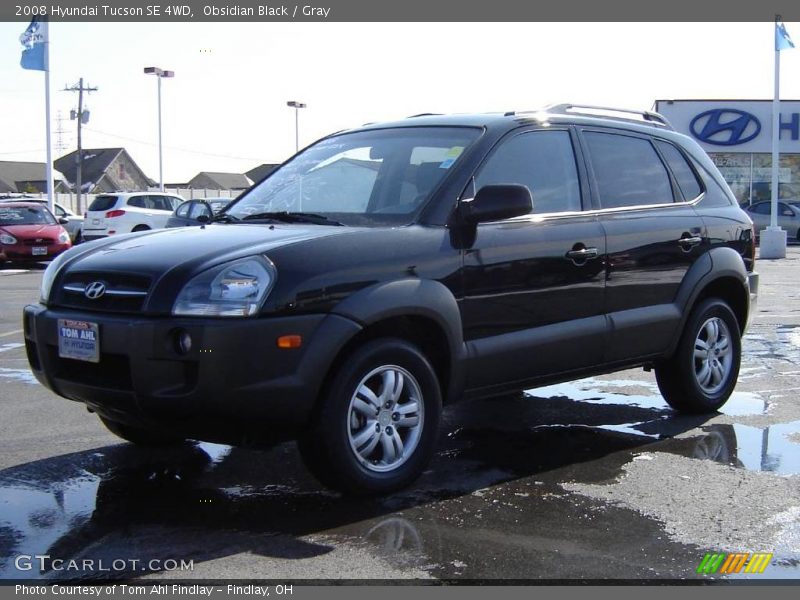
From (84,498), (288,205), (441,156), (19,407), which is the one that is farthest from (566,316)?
(19,407)

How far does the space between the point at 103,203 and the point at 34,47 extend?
6.12m

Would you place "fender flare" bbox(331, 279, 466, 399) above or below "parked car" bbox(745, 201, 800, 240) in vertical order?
below

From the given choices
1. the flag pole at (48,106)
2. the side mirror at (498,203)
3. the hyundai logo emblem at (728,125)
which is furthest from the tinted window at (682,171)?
the hyundai logo emblem at (728,125)

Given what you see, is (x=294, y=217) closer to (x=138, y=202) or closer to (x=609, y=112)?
(x=609, y=112)

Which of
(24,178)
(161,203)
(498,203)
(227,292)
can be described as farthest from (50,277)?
(24,178)

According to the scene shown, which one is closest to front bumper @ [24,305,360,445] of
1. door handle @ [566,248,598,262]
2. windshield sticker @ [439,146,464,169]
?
windshield sticker @ [439,146,464,169]

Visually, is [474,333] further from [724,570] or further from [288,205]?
[724,570]

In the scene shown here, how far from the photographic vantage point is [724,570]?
389 centimetres

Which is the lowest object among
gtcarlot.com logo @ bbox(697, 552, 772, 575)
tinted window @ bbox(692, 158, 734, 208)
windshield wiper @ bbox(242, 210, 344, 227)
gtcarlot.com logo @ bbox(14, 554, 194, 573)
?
gtcarlot.com logo @ bbox(697, 552, 772, 575)

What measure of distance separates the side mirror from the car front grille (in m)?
1.61

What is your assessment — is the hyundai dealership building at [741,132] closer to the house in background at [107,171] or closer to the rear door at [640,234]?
the rear door at [640,234]

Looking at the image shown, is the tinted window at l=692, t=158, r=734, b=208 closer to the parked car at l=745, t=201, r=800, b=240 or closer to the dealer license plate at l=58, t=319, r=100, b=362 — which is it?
the dealer license plate at l=58, t=319, r=100, b=362

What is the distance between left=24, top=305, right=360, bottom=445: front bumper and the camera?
4.22m

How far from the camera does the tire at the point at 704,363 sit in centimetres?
656
